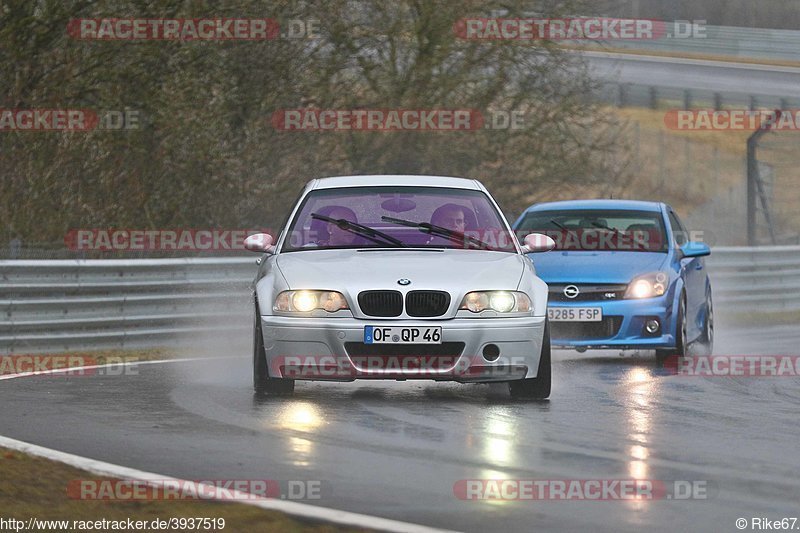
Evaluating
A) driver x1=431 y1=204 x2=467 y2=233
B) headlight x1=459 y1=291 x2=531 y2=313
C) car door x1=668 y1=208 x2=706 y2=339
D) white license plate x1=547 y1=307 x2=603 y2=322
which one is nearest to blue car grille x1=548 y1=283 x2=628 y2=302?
white license plate x1=547 y1=307 x2=603 y2=322

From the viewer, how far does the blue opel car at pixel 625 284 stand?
14953mm

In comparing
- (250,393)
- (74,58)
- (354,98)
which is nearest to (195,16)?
(74,58)

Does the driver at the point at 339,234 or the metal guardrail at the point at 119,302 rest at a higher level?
the driver at the point at 339,234

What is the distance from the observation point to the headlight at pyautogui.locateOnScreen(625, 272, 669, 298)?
1504 centimetres

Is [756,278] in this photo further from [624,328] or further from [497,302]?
[497,302]

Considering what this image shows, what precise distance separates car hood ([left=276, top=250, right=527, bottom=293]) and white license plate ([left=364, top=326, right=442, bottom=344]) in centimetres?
29

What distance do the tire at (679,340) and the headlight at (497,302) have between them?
4273 mm

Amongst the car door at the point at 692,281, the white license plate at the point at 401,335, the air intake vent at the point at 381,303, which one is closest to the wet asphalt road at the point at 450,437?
the white license plate at the point at 401,335

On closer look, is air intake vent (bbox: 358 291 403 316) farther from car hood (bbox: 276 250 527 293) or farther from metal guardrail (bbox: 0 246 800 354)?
metal guardrail (bbox: 0 246 800 354)

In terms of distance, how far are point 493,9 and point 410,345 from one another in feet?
57.0

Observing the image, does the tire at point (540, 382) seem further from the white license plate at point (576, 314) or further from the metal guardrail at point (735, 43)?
the metal guardrail at point (735, 43)

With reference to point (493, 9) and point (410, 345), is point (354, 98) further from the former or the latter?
point (410, 345)

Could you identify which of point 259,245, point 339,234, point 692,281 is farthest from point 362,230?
point 692,281

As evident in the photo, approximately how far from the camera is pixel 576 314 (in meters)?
15.1
